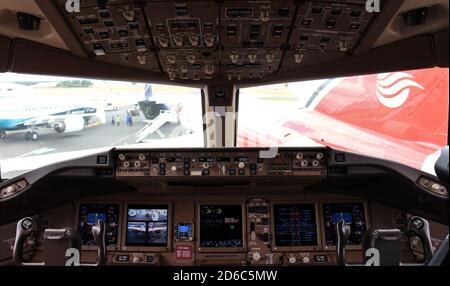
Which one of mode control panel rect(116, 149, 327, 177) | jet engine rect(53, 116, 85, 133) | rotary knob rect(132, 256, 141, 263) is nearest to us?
mode control panel rect(116, 149, 327, 177)

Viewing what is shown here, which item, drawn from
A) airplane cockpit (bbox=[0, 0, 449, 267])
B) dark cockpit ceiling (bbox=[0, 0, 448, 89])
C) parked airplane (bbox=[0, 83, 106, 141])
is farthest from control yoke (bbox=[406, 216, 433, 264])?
parked airplane (bbox=[0, 83, 106, 141])

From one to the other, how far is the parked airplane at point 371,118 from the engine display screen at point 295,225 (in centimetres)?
54

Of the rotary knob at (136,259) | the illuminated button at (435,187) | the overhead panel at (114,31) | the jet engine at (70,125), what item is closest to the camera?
the overhead panel at (114,31)

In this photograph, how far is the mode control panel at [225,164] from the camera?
107 inches

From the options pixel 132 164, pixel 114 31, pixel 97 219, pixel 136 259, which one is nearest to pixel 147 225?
pixel 136 259

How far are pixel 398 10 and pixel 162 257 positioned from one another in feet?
7.85

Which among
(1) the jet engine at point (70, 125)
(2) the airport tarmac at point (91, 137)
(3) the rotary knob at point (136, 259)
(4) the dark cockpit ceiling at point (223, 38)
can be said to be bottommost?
(3) the rotary knob at point (136, 259)

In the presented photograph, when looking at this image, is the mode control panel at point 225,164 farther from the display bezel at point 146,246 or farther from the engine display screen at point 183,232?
the engine display screen at point 183,232

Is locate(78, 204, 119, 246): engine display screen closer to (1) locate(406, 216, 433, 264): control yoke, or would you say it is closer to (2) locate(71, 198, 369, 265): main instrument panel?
(2) locate(71, 198, 369, 265): main instrument panel

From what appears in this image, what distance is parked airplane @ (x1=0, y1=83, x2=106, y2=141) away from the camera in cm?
280

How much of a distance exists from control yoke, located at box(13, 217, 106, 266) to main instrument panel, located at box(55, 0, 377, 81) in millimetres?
1242

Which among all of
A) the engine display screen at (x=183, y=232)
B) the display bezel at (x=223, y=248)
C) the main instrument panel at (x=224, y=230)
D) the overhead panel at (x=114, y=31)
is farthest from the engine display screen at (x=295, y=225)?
the overhead panel at (x=114, y=31)
